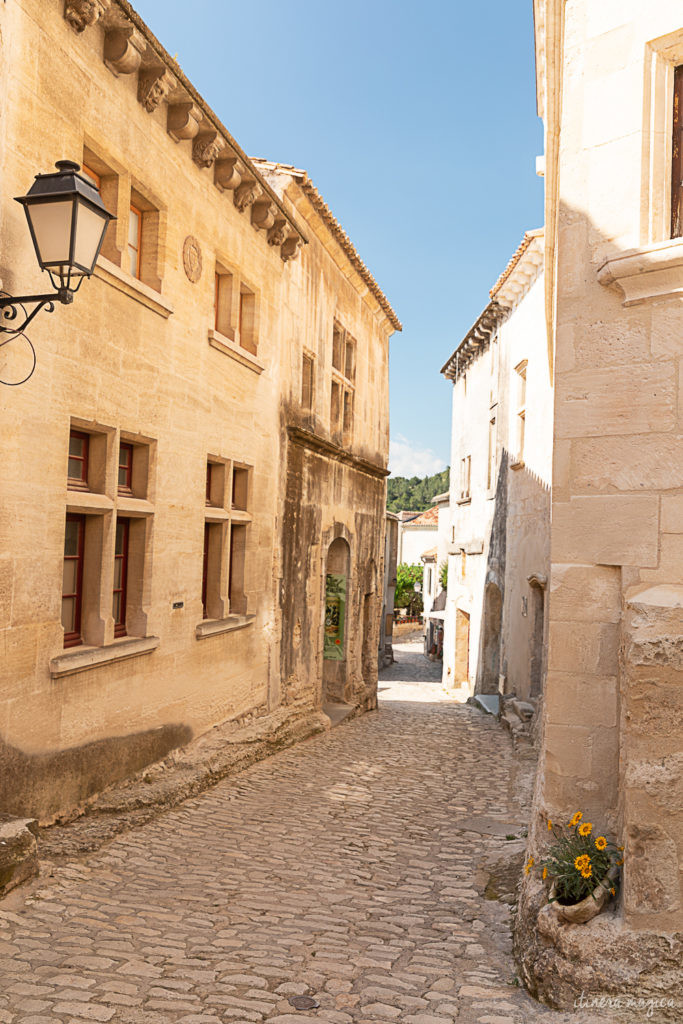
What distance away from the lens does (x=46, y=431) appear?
5.57 metres

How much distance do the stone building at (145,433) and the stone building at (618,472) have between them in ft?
11.3

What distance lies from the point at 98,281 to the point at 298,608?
20.2 feet

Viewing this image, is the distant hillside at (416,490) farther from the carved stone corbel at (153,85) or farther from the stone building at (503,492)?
the carved stone corbel at (153,85)

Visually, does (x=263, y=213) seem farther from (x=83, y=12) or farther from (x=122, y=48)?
(x=83, y=12)

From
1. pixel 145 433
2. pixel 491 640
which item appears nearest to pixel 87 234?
pixel 145 433

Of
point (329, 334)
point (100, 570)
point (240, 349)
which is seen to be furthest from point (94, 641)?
point (329, 334)

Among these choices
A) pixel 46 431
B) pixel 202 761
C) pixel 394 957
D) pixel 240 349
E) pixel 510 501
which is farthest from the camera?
pixel 510 501

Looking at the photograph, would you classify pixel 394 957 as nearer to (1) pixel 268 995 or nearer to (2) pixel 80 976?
(1) pixel 268 995

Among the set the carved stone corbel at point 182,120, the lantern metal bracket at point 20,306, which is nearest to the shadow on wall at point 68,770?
the lantern metal bracket at point 20,306

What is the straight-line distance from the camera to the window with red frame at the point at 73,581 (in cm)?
616

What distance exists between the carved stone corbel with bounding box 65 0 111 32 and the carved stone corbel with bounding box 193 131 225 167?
75.7 inches

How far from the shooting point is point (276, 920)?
15.8 ft

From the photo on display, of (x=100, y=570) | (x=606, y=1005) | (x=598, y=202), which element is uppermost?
(x=598, y=202)

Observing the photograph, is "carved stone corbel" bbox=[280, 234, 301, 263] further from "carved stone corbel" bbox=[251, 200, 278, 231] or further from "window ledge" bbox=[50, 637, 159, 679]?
"window ledge" bbox=[50, 637, 159, 679]
